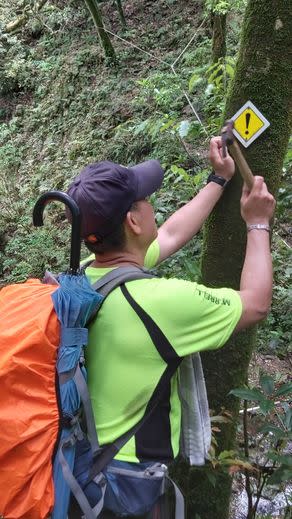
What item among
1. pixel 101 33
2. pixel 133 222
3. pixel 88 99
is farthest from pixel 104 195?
pixel 101 33

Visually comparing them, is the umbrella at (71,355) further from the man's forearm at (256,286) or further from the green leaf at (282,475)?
the green leaf at (282,475)

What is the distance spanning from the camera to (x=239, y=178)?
2.07 metres

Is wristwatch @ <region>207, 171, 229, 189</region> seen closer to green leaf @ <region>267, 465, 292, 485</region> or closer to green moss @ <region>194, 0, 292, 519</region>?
green moss @ <region>194, 0, 292, 519</region>

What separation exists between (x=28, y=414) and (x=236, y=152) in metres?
1.22

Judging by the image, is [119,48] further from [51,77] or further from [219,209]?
[219,209]

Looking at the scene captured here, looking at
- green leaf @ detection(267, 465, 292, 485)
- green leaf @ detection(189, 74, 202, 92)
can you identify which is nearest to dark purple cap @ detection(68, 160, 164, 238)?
green leaf @ detection(267, 465, 292, 485)

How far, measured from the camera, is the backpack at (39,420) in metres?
1.47

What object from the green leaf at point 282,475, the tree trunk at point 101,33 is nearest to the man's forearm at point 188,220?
the green leaf at point 282,475

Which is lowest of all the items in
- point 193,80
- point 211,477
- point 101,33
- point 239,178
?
point 211,477

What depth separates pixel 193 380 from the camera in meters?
1.83

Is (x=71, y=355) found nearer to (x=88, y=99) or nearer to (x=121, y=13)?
(x=88, y=99)

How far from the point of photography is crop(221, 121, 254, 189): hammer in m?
1.93

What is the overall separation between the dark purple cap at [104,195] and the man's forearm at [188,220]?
1.49ft

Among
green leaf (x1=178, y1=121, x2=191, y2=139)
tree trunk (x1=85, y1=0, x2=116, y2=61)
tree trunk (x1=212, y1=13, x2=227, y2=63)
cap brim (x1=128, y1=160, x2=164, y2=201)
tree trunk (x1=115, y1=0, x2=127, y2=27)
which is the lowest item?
cap brim (x1=128, y1=160, x2=164, y2=201)
